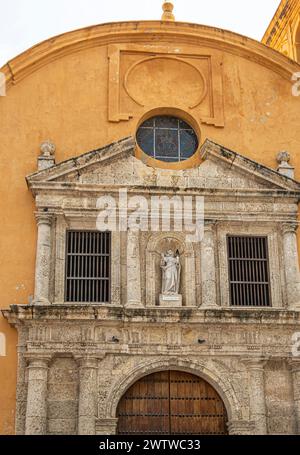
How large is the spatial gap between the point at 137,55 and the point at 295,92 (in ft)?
10.4

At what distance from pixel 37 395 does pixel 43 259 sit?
2324 millimetres

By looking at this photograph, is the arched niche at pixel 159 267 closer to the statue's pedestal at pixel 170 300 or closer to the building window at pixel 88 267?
the statue's pedestal at pixel 170 300

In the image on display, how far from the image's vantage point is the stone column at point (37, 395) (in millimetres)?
13203

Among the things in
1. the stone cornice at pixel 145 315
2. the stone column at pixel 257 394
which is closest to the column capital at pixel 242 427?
the stone column at pixel 257 394

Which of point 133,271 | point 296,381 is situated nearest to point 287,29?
point 133,271

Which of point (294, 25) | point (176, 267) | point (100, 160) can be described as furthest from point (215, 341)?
point (294, 25)

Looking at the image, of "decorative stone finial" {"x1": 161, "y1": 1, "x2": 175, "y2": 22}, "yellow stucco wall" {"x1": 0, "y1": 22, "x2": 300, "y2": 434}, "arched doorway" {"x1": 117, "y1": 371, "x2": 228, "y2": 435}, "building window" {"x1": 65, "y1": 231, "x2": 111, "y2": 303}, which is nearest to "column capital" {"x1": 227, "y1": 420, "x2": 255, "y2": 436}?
"arched doorway" {"x1": 117, "y1": 371, "x2": 228, "y2": 435}

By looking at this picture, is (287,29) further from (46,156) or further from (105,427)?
(105,427)

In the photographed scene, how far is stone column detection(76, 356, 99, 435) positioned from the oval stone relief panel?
5.11 m

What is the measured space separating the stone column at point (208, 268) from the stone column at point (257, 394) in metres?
1.18

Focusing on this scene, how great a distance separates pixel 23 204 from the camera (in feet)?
48.5

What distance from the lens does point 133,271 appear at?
14.3 metres

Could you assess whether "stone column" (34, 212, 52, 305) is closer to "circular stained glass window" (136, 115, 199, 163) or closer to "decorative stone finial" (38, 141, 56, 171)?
"decorative stone finial" (38, 141, 56, 171)

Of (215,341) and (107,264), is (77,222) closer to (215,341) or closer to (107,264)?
(107,264)
